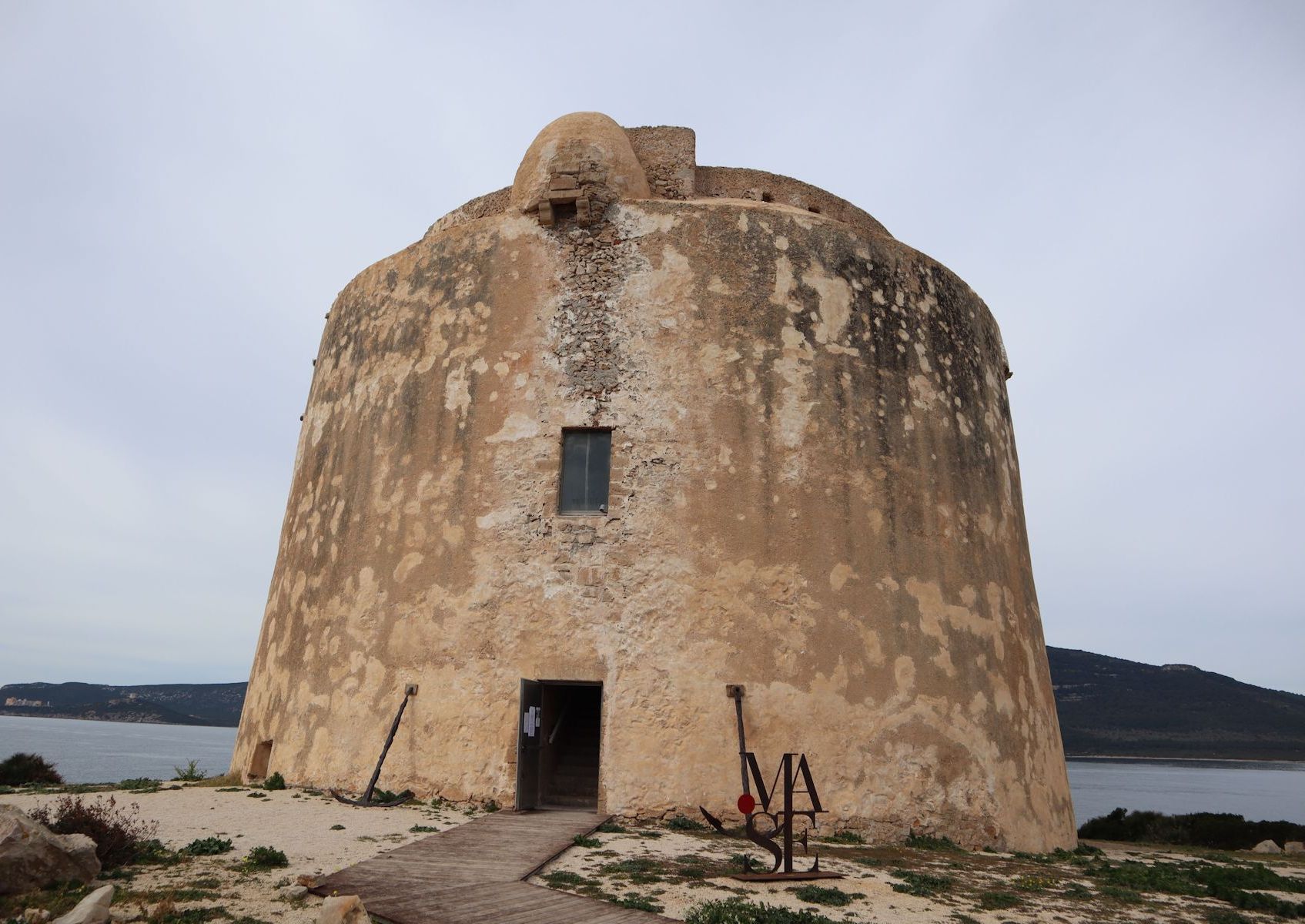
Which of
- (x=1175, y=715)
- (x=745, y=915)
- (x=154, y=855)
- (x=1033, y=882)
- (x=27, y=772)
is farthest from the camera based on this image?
(x=1175, y=715)

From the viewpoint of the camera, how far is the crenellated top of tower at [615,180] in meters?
12.9

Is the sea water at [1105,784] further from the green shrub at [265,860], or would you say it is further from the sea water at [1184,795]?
the green shrub at [265,860]

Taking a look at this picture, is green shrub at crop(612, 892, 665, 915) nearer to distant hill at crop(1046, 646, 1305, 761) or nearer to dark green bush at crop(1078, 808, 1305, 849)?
dark green bush at crop(1078, 808, 1305, 849)

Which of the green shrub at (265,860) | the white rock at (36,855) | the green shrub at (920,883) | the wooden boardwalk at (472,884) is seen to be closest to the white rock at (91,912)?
the white rock at (36,855)

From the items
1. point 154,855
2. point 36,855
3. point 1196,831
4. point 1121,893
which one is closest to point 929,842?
point 1121,893

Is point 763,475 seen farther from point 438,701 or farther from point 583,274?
point 438,701

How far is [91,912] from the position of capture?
5.24 m

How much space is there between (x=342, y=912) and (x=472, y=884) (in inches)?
68.0

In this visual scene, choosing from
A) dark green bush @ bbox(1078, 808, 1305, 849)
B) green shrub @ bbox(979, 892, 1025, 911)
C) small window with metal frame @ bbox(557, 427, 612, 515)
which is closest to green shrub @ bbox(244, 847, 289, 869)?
small window with metal frame @ bbox(557, 427, 612, 515)

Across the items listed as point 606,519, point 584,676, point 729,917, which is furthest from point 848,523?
point 729,917

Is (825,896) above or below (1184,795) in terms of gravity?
above

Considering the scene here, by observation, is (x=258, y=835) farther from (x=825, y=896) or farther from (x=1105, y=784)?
(x=1105, y=784)

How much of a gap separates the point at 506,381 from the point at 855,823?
7.13 m

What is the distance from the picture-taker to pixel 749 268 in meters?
12.5
